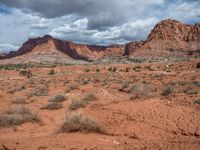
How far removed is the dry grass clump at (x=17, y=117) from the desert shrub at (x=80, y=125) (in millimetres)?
2960

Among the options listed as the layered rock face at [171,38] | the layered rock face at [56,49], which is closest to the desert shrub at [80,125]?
the layered rock face at [171,38]

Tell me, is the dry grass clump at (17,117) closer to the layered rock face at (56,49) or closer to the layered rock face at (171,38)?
the layered rock face at (171,38)

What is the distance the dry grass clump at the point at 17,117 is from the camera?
1216 cm

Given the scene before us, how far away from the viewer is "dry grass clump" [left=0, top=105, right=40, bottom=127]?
12156 mm

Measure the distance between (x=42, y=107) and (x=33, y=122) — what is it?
4.13 metres

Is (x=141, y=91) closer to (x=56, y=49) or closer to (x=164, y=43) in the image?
(x=164, y=43)

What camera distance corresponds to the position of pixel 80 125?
32.1 ft

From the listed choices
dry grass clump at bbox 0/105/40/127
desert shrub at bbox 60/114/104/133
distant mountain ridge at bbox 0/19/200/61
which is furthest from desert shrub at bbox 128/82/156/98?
distant mountain ridge at bbox 0/19/200/61

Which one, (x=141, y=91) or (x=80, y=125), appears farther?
(x=141, y=91)

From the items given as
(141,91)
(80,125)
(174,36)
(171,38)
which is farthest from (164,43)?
(80,125)

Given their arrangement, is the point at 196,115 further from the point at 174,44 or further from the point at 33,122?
the point at 174,44

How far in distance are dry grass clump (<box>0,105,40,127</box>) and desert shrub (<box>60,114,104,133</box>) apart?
296 centimetres

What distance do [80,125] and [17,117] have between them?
3718 mm

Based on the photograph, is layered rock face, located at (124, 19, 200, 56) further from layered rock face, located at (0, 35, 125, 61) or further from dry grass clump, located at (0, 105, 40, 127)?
dry grass clump, located at (0, 105, 40, 127)
